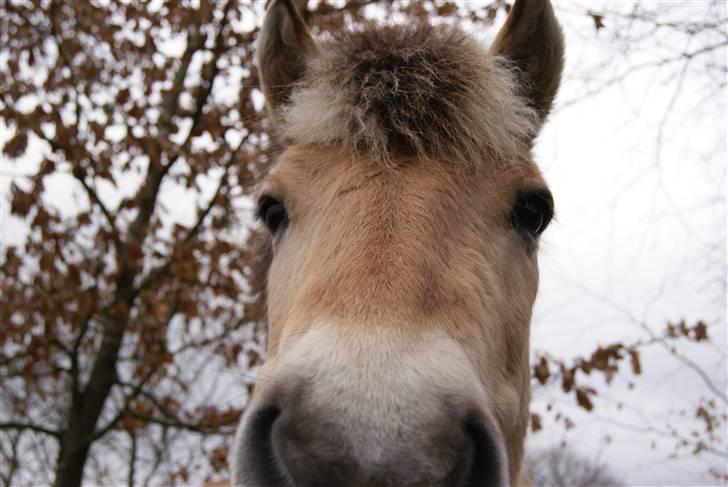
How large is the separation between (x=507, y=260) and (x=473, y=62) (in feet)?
3.49

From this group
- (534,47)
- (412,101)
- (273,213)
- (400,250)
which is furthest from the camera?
(534,47)

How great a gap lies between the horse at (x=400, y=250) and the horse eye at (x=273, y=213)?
12 mm

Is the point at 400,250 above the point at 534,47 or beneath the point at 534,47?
beneath

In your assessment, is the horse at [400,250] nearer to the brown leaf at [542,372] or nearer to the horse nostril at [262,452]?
the horse nostril at [262,452]

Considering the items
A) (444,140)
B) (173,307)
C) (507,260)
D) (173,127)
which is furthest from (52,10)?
(507,260)

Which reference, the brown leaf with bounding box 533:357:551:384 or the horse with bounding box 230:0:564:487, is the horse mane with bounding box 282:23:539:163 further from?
the brown leaf with bounding box 533:357:551:384

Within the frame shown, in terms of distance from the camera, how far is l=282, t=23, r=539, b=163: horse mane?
7.99 feet

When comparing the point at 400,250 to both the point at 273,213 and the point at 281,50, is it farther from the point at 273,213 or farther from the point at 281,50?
the point at 281,50

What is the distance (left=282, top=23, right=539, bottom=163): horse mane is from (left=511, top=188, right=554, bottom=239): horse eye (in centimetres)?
21

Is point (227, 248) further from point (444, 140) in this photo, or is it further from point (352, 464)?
point (352, 464)

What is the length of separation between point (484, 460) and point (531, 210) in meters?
1.35

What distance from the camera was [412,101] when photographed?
2512mm

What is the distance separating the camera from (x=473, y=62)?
9.01 ft

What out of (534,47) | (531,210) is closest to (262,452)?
(531,210)
